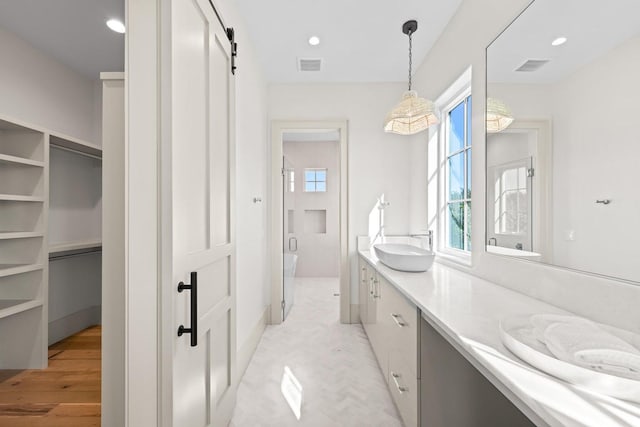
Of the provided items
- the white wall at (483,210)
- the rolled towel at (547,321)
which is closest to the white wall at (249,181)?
the white wall at (483,210)

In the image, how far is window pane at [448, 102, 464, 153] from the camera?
7.61 ft

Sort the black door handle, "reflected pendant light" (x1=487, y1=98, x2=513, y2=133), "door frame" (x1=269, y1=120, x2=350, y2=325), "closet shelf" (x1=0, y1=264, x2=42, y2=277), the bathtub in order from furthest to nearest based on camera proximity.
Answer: the bathtub
"door frame" (x1=269, y1=120, x2=350, y2=325)
"closet shelf" (x1=0, y1=264, x2=42, y2=277)
"reflected pendant light" (x1=487, y1=98, x2=513, y2=133)
the black door handle

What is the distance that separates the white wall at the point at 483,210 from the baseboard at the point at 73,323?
3.55 meters

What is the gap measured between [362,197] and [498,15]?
6.43ft

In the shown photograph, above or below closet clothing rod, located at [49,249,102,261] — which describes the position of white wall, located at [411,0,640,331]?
above

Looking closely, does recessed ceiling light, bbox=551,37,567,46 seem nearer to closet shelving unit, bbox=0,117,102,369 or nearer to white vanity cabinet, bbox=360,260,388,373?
white vanity cabinet, bbox=360,260,388,373

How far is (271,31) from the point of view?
2375mm

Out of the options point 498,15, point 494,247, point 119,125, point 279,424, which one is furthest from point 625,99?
point 279,424

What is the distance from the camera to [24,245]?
2.06m

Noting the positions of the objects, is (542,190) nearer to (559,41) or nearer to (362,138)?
(559,41)

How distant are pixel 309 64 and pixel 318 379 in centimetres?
288

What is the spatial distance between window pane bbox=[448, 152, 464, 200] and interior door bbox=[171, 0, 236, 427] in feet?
5.98

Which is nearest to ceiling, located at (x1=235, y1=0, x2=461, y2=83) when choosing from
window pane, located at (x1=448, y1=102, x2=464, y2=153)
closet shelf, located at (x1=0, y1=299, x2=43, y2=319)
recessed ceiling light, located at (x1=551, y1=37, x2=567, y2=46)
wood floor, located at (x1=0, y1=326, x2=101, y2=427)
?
window pane, located at (x1=448, y1=102, x2=464, y2=153)

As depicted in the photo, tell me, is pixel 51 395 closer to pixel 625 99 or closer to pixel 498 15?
pixel 625 99
